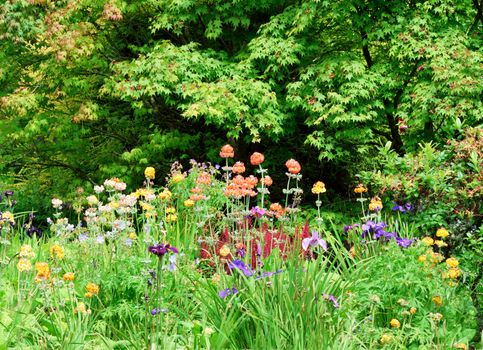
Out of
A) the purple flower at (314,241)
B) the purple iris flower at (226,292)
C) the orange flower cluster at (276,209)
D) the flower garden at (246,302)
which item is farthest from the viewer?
the orange flower cluster at (276,209)

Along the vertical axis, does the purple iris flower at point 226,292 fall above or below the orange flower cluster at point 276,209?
below

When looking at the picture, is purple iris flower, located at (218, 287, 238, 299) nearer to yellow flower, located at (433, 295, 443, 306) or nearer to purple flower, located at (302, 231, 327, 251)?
purple flower, located at (302, 231, 327, 251)

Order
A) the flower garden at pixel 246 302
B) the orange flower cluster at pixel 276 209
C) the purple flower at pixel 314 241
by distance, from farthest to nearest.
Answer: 1. the orange flower cluster at pixel 276 209
2. the purple flower at pixel 314 241
3. the flower garden at pixel 246 302

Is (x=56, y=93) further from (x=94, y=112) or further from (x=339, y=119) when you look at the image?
(x=339, y=119)

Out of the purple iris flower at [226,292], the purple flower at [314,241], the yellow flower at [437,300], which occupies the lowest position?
the yellow flower at [437,300]

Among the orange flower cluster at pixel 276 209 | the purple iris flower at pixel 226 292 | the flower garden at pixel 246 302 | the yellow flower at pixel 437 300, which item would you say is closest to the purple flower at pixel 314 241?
the flower garden at pixel 246 302

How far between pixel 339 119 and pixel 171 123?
10.8 ft

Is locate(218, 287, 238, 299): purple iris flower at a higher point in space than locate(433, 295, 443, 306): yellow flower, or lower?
higher

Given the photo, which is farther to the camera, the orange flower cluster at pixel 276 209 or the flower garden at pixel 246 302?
the orange flower cluster at pixel 276 209

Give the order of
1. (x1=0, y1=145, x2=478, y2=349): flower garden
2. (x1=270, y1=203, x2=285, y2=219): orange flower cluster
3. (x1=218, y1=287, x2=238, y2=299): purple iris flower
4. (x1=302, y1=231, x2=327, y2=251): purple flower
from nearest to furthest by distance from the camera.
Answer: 1. (x1=0, y1=145, x2=478, y2=349): flower garden
2. (x1=302, y1=231, x2=327, y2=251): purple flower
3. (x1=218, y1=287, x2=238, y2=299): purple iris flower
4. (x1=270, y1=203, x2=285, y2=219): orange flower cluster

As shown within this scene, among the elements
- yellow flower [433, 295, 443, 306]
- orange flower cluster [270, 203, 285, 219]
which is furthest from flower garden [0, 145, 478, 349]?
orange flower cluster [270, 203, 285, 219]

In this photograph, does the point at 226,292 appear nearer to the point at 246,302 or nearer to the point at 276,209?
the point at 246,302

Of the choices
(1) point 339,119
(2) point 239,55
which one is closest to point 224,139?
(2) point 239,55

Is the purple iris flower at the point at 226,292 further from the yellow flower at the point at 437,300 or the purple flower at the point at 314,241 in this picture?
the yellow flower at the point at 437,300
